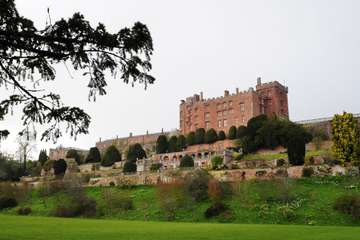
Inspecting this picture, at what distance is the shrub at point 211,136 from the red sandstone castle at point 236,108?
1765 mm

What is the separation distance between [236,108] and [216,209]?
1177 inches

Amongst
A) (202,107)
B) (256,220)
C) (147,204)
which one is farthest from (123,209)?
(202,107)

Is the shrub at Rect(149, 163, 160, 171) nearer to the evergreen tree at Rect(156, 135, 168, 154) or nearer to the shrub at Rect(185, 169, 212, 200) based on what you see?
the evergreen tree at Rect(156, 135, 168, 154)

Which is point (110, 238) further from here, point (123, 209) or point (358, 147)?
point (358, 147)

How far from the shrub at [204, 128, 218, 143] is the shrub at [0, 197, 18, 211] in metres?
29.8

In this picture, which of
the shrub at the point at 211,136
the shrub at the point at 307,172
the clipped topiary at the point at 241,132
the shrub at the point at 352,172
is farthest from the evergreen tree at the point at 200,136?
the shrub at the point at 352,172

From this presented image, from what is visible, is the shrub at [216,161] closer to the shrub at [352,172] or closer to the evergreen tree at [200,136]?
the evergreen tree at [200,136]

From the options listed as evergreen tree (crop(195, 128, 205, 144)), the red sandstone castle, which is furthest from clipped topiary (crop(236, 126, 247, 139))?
evergreen tree (crop(195, 128, 205, 144))

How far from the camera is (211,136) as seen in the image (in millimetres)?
53562

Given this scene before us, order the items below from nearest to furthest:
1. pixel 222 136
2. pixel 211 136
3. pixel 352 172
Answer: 1. pixel 352 172
2. pixel 222 136
3. pixel 211 136

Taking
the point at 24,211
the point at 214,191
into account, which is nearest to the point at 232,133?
the point at 214,191

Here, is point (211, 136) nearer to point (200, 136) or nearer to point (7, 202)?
point (200, 136)

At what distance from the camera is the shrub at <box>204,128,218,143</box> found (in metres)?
53.3

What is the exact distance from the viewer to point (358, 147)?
3131 centimetres
